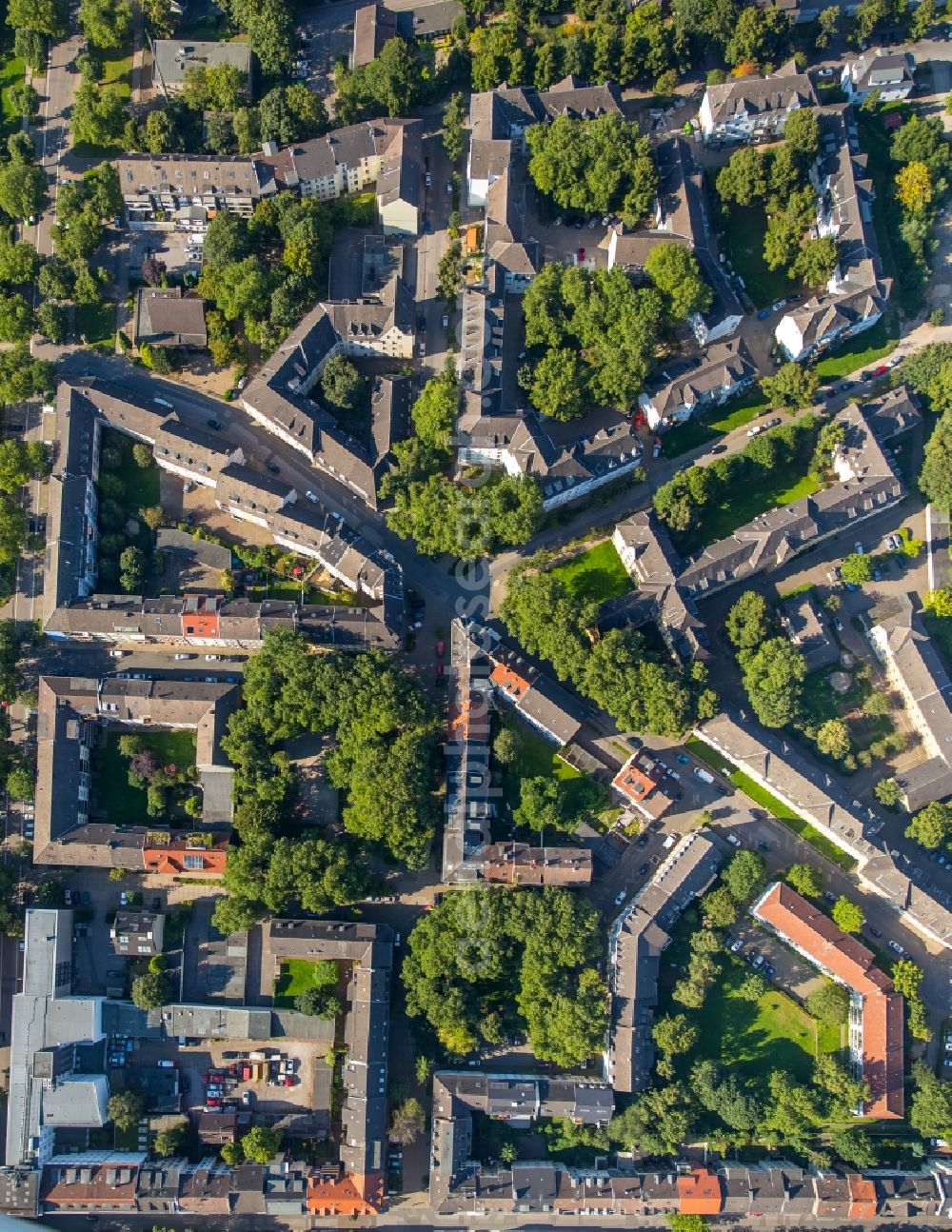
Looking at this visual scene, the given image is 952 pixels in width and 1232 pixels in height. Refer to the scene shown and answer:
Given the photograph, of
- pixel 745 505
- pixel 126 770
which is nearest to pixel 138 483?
pixel 126 770

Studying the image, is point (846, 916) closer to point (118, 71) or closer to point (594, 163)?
point (594, 163)

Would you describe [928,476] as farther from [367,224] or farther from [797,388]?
[367,224]

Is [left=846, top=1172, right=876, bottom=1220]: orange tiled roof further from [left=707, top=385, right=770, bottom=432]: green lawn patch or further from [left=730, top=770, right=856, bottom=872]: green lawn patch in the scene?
[left=707, top=385, right=770, bottom=432]: green lawn patch

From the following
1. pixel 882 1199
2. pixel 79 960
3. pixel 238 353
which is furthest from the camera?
pixel 238 353

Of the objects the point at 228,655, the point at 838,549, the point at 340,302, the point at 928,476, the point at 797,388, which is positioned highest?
the point at 340,302

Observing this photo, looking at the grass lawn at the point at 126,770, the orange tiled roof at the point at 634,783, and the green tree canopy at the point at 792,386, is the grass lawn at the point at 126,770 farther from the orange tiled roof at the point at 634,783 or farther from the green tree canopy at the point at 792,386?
the green tree canopy at the point at 792,386

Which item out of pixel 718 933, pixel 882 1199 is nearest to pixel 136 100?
pixel 718 933
